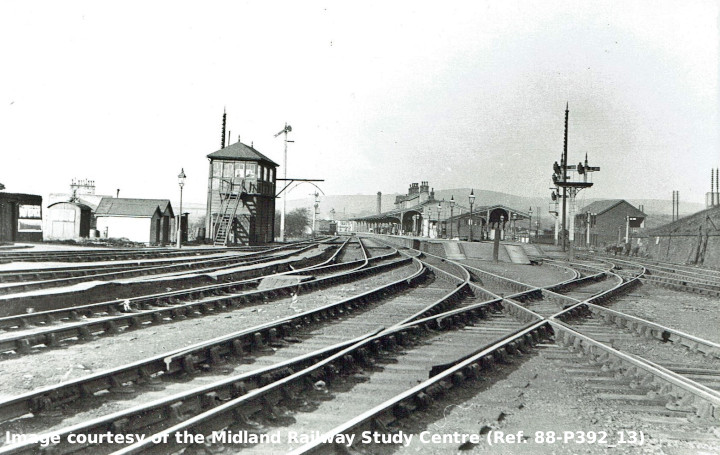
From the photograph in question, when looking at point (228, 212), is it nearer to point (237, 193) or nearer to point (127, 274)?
point (237, 193)

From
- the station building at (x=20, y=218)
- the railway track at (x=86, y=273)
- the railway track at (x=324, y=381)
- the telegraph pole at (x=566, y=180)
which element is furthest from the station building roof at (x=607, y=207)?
the railway track at (x=324, y=381)

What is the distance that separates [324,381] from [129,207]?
1302 inches

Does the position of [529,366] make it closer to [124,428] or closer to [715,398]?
[715,398]

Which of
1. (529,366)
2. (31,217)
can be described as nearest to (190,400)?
(529,366)

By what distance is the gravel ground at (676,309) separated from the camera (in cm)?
976

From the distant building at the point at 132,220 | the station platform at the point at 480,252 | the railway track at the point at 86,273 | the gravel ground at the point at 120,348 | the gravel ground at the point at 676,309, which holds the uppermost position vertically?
the distant building at the point at 132,220

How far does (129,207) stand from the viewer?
35.4m

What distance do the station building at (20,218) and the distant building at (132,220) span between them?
11.9 ft

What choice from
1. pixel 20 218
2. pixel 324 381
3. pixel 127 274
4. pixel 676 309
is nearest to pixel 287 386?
pixel 324 381

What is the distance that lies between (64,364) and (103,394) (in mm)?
1594

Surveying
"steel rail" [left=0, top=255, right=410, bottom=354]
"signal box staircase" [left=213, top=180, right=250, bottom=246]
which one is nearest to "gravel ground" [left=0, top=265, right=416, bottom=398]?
"steel rail" [left=0, top=255, right=410, bottom=354]

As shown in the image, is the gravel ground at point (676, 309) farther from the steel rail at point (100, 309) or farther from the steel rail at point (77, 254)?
the steel rail at point (77, 254)

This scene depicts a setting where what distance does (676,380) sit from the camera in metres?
5.40

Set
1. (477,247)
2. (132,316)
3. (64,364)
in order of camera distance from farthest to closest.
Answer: (477,247) < (132,316) < (64,364)
